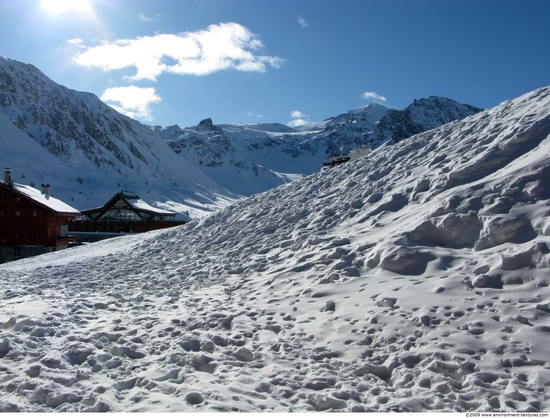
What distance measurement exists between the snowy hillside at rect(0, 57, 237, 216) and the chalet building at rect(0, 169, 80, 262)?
5793cm

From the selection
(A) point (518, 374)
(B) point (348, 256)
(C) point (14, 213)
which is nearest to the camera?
(A) point (518, 374)

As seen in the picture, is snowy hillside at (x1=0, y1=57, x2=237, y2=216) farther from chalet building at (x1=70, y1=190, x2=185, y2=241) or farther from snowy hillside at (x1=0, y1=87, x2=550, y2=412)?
snowy hillside at (x1=0, y1=87, x2=550, y2=412)

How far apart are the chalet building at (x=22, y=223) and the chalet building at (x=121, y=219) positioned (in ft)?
39.1

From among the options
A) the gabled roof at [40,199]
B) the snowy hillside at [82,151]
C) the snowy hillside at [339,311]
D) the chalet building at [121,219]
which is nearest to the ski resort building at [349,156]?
the chalet building at [121,219]

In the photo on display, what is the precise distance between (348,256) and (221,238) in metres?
6.09

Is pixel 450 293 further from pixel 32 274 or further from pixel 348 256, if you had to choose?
pixel 32 274

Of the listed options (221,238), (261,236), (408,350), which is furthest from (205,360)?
(221,238)

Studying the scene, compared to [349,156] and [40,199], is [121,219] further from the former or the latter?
[349,156]

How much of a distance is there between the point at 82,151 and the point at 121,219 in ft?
323

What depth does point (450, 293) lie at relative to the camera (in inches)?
271

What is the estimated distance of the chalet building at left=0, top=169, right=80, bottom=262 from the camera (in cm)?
3597

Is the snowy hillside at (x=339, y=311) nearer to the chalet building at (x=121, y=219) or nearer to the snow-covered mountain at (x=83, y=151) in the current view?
the chalet building at (x=121, y=219)

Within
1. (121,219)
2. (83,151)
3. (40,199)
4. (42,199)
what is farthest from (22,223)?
(83,151)

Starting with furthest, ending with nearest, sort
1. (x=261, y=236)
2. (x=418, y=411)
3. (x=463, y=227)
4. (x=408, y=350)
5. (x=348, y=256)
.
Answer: (x=261, y=236) < (x=348, y=256) < (x=463, y=227) < (x=408, y=350) < (x=418, y=411)
